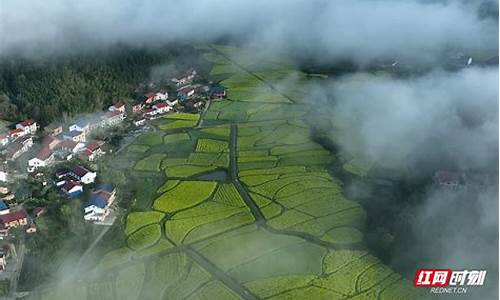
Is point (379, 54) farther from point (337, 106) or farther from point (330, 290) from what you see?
point (330, 290)

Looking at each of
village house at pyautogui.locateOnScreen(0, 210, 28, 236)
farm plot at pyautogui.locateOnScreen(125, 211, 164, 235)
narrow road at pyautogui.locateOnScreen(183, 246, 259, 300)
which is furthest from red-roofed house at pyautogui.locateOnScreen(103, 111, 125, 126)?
narrow road at pyautogui.locateOnScreen(183, 246, 259, 300)

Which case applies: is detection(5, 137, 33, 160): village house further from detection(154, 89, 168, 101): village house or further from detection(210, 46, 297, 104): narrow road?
detection(210, 46, 297, 104): narrow road

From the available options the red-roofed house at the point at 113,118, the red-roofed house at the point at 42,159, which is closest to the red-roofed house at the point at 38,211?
the red-roofed house at the point at 42,159

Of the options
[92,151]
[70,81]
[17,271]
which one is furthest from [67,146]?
[17,271]

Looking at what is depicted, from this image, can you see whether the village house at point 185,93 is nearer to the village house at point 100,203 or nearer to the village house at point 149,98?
the village house at point 149,98

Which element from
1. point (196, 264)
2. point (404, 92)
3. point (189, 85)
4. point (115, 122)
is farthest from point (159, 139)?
point (404, 92)

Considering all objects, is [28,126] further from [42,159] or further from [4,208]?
[4,208]
